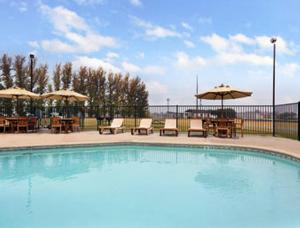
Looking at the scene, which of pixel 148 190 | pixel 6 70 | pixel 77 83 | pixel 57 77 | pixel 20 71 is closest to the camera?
pixel 148 190

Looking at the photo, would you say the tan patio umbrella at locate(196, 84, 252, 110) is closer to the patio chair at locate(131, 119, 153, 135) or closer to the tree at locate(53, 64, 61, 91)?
the patio chair at locate(131, 119, 153, 135)

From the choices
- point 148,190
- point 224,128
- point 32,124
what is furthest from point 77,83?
point 148,190

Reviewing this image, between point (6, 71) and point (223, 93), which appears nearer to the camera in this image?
point (223, 93)

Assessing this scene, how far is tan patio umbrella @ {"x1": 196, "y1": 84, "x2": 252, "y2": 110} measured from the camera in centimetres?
1325

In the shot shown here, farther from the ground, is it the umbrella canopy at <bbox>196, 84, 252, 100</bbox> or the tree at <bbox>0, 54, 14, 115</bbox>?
the tree at <bbox>0, 54, 14, 115</bbox>

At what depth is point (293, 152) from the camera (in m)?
8.48

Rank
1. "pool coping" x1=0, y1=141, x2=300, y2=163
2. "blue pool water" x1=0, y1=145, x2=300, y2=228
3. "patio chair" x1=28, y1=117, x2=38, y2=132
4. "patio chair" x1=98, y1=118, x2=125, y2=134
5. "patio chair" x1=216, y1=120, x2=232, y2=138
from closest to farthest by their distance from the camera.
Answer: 1. "blue pool water" x1=0, y1=145, x2=300, y2=228
2. "pool coping" x1=0, y1=141, x2=300, y2=163
3. "patio chair" x1=216, y1=120, x2=232, y2=138
4. "patio chair" x1=98, y1=118, x2=125, y2=134
5. "patio chair" x1=28, y1=117, x2=38, y2=132

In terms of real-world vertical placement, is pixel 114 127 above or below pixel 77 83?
below

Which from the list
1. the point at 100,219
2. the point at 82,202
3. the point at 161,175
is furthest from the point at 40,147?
the point at 100,219

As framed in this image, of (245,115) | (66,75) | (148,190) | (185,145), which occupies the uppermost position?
(66,75)

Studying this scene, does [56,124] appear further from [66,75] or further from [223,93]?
[66,75]

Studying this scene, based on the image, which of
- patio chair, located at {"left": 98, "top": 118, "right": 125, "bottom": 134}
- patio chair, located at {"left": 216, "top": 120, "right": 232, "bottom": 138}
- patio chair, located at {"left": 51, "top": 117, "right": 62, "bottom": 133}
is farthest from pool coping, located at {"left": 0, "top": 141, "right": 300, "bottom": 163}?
patio chair, located at {"left": 51, "top": 117, "right": 62, "bottom": 133}

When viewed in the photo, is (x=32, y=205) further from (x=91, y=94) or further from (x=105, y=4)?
(x=91, y=94)

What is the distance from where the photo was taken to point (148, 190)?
19.0ft
